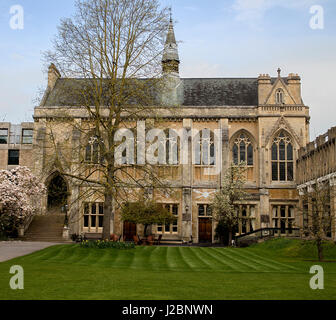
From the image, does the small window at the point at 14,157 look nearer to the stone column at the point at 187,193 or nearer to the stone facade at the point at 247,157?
the stone facade at the point at 247,157

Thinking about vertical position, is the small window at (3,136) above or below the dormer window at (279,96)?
below

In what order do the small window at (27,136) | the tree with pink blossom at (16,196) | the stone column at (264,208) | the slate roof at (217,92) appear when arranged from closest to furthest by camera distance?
the tree with pink blossom at (16,196) < the stone column at (264,208) < the slate roof at (217,92) < the small window at (27,136)

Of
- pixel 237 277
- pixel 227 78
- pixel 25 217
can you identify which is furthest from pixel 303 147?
pixel 237 277

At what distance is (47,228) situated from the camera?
123 feet

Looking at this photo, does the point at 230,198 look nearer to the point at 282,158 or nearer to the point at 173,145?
the point at 282,158

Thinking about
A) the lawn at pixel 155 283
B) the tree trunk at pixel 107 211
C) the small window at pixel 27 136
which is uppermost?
the small window at pixel 27 136

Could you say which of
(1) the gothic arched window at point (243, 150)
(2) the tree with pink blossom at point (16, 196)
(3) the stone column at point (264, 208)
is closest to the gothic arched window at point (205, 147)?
(1) the gothic arched window at point (243, 150)

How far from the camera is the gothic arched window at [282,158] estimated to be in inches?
1553

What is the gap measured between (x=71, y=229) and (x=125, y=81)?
61.9 ft

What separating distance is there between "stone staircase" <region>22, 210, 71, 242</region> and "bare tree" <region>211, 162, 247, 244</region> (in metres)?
12.4

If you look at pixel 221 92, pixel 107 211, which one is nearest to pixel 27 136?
pixel 221 92

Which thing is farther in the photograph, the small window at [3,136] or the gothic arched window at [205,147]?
the small window at [3,136]

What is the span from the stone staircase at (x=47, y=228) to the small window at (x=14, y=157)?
7620 mm
